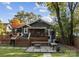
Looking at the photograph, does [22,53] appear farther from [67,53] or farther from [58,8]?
[58,8]

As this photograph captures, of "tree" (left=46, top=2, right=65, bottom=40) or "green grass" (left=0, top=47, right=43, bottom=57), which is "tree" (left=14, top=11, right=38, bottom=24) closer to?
"tree" (left=46, top=2, right=65, bottom=40)

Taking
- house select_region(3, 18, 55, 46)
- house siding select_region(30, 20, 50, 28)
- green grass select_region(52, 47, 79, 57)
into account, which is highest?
house siding select_region(30, 20, 50, 28)

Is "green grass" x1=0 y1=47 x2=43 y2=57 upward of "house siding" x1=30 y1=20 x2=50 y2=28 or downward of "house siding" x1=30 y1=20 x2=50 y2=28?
downward

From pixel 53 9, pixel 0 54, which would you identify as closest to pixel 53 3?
pixel 53 9

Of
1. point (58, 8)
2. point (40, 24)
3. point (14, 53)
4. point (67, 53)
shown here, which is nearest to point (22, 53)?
point (14, 53)

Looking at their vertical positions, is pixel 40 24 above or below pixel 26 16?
below

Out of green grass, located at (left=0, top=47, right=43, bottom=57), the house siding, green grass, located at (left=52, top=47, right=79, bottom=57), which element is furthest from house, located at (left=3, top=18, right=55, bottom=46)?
green grass, located at (left=52, top=47, right=79, bottom=57)

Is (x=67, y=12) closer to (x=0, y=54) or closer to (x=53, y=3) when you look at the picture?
(x=53, y=3)

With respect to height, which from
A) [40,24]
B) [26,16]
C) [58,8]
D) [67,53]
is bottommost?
[67,53]

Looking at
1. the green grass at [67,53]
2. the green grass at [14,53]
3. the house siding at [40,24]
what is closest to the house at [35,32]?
the house siding at [40,24]

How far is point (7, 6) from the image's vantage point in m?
16.4

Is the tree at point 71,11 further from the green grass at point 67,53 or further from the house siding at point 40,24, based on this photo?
the house siding at point 40,24

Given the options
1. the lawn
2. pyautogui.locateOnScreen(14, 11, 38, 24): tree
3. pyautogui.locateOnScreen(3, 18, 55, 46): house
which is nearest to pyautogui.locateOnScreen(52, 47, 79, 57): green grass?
the lawn

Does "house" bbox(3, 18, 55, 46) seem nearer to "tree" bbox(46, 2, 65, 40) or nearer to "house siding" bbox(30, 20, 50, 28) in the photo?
"house siding" bbox(30, 20, 50, 28)
